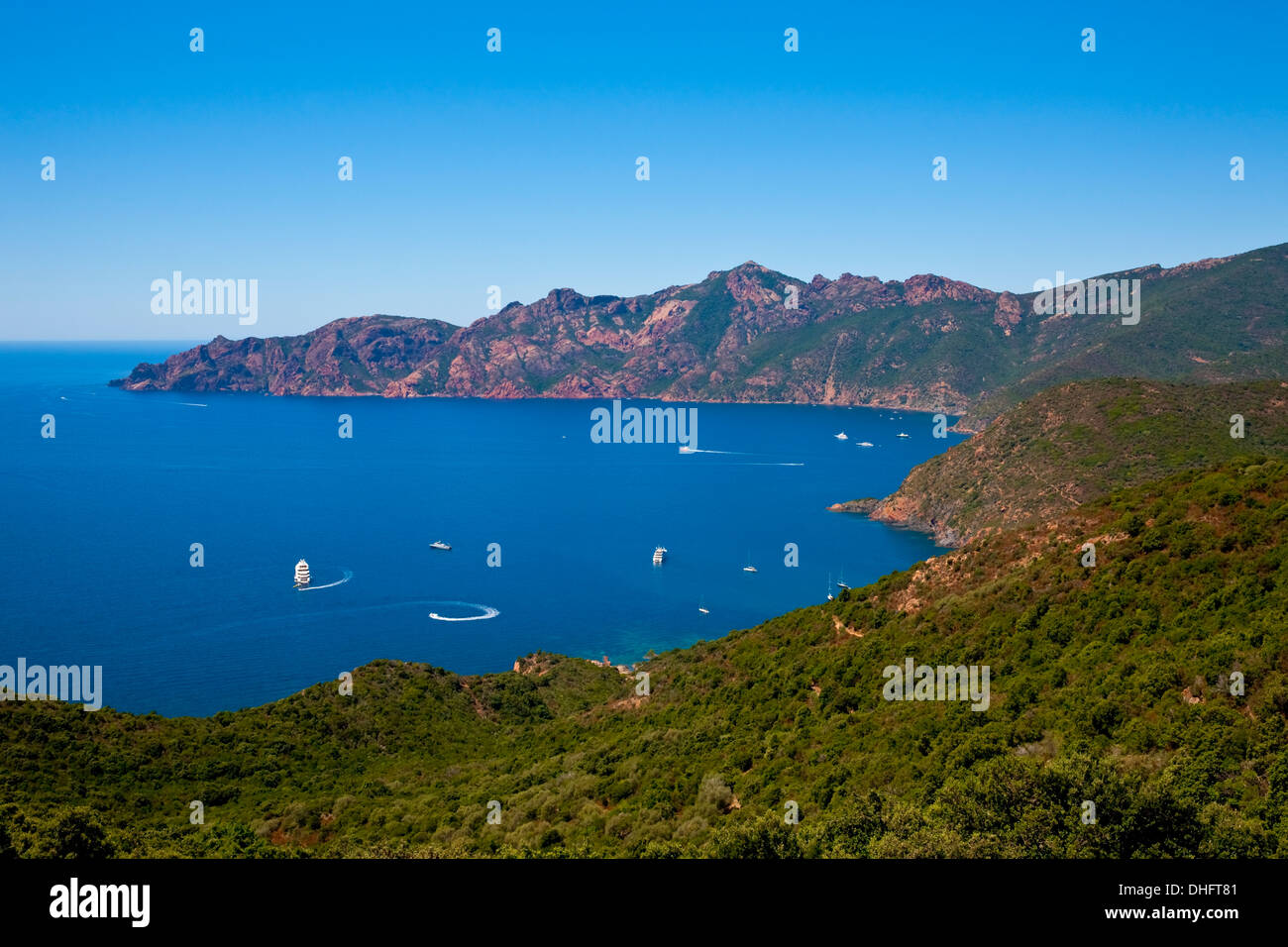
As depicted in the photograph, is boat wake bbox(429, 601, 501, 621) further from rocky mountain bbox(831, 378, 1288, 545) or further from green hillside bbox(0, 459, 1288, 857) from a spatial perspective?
rocky mountain bbox(831, 378, 1288, 545)

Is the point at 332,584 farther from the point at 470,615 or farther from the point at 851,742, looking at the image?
the point at 851,742

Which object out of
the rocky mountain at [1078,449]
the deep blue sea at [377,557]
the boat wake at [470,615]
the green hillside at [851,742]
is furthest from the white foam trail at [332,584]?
the rocky mountain at [1078,449]

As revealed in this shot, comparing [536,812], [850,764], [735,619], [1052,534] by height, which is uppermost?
[1052,534]

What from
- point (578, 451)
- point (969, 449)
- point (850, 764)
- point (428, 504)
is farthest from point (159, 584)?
point (578, 451)

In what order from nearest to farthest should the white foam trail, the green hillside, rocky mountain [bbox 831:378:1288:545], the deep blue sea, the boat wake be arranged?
the green hillside → the deep blue sea → the boat wake → the white foam trail → rocky mountain [bbox 831:378:1288:545]

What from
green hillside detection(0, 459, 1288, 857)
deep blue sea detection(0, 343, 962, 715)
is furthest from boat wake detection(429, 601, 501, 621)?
green hillside detection(0, 459, 1288, 857)

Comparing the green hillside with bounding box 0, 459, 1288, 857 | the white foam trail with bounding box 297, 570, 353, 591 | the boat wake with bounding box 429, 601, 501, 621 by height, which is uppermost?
the green hillside with bounding box 0, 459, 1288, 857

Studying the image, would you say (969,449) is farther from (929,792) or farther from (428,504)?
(929,792)

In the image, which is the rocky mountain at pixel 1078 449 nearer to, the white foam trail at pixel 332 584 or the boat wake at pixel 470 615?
the boat wake at pixel 470 615
